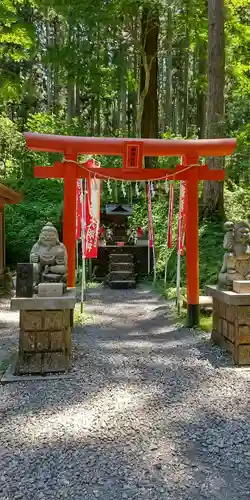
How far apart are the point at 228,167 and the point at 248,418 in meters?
8.95

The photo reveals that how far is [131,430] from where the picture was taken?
308 centimetres

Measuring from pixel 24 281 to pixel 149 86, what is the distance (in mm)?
12366

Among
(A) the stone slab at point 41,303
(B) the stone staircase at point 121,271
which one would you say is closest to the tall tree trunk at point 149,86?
(B) the stone staircase at point 121,271

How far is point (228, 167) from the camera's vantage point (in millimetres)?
11305

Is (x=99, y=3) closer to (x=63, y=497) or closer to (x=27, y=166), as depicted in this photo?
(x=27, y=166)

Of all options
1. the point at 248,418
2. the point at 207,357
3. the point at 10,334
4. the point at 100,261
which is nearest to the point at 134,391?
the point at 248,418

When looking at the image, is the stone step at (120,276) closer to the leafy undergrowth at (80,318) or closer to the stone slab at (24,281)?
the leafy undergrowth at (80,318)

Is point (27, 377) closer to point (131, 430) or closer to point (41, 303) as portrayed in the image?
point (41, 303)

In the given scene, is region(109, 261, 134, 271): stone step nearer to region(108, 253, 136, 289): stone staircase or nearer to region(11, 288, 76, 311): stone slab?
region(108, 253, 136, 289): stone staircase

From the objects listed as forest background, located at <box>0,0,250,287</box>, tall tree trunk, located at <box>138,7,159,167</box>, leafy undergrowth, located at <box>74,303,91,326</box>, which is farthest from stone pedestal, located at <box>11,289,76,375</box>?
tall tree trunk, located at <box>138,7,159,167</box>

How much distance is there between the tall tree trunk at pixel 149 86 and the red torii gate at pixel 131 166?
28.5 feet

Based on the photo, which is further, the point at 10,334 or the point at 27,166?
the point at 27,166

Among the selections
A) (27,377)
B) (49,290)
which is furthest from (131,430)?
(49,290)

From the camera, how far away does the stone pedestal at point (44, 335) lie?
4273 millimetres
